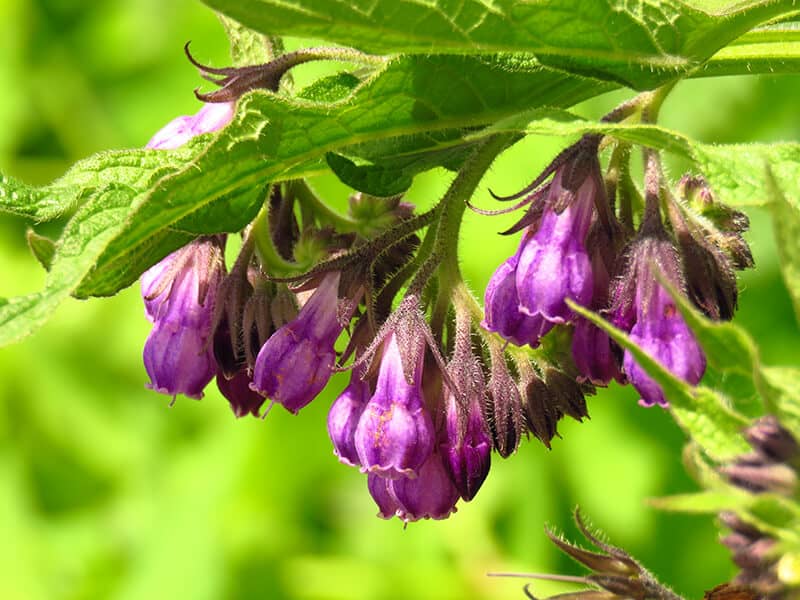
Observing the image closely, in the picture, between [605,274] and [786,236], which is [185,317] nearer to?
[605,274]

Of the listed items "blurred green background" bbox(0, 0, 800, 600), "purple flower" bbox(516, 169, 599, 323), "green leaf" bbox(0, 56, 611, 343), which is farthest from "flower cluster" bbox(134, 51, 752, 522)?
"blurred green background" bbox(0, 0, 800, 600)

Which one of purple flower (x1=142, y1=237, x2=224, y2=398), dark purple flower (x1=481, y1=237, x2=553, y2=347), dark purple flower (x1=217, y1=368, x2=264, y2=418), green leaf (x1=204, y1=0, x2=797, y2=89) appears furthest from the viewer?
dark purple flower (x1=217, y1=368, x2=264, y2=418)

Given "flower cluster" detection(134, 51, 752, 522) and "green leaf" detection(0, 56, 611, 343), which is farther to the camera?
"flower cluster" detection(134, 51, 752, 522)

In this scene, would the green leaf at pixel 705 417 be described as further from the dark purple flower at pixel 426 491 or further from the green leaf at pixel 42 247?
the green leaf at pixel 42 247

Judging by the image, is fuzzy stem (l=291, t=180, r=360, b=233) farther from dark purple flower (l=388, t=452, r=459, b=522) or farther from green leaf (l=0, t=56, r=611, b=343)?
dark purple flower (l=388, t=452, r=459, b=522)

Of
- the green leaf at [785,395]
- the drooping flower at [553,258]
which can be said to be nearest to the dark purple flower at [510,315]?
the drooping flower at [553,258]

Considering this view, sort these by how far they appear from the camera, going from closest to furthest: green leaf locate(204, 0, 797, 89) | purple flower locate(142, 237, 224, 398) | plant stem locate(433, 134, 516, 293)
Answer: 1. green leaf locate(204, 0, 797, 89)
2. plant stem locate(433, 134, 516, 293)
3. purple flower locate(142, 237, 224, 398)

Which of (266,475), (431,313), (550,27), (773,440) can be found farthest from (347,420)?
(266,475)
